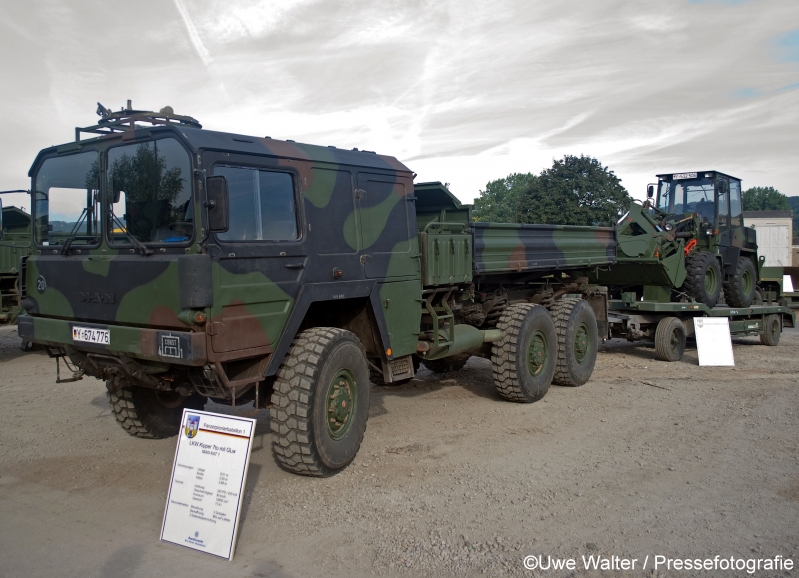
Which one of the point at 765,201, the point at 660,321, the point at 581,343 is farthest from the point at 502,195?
the point at 581,343

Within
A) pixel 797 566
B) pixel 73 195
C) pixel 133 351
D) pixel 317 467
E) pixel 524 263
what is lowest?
pixel 797 566

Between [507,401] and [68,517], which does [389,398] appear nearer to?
[507,401]

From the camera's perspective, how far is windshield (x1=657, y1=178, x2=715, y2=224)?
13227 millimetres

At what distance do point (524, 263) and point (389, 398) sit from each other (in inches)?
90.6

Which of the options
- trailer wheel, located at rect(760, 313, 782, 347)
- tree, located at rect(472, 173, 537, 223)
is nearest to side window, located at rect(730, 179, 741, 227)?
trailer wheel, located at rect(760, 313, 782, 347)

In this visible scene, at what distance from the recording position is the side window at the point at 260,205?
15.9ft

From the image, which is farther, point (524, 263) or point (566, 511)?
point (524, 263)

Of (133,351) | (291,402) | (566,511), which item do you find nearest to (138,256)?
(133,351)

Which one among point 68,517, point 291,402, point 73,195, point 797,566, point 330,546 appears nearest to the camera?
point 797,566

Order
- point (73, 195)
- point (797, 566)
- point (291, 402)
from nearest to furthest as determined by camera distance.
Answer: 1. point (797, 566)
2. point (291, 402)
3. point (73, 195)

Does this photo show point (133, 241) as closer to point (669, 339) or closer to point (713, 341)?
point (669, 339)

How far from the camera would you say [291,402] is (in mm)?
5055

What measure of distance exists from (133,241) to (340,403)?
197cm

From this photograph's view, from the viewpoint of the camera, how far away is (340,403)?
5.44 m
